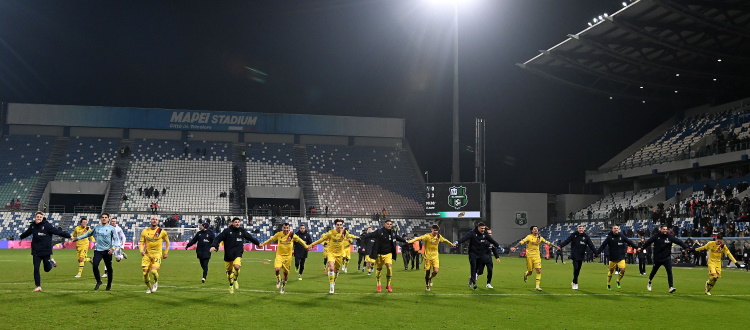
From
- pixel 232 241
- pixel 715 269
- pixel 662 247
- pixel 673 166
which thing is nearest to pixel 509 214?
pixel 673 166

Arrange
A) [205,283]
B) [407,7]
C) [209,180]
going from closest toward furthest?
[205,283], [407,7], [209,180]

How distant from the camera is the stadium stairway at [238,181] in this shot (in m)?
69.2

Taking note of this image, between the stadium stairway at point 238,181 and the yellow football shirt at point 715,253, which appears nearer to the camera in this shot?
the yellow football shirt at point 715,253

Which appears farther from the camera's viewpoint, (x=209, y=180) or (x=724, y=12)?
(x=209, y=180)

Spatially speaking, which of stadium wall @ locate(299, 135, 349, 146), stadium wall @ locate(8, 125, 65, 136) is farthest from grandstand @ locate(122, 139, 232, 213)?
stadium wall @ locate(8, 125, 65, 136)

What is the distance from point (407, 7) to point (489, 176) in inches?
720

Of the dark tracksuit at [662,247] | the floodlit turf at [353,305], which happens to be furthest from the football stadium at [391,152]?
the dark tracksuit at [662,247]

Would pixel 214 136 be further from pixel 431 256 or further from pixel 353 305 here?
pixel 353 305

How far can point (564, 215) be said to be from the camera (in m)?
67.5

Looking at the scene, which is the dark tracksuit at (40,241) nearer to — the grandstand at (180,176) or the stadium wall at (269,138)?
the grandstand at (180,176)

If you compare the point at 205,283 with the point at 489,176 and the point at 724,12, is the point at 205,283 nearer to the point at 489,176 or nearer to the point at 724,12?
the point at 724,12

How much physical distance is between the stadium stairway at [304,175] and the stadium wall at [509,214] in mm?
19008

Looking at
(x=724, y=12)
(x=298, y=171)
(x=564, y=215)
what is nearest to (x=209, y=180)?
(x=298, y=171)

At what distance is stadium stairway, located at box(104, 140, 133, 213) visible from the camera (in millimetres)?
67125
